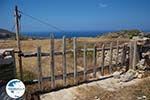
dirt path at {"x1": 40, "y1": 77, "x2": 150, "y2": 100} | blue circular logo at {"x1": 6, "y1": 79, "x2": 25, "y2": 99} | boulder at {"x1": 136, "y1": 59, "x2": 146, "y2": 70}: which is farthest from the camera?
boulder at {"x1": 136, "y1": 59, "x2": 146, "y2": 70}

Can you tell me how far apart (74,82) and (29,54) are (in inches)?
87.2

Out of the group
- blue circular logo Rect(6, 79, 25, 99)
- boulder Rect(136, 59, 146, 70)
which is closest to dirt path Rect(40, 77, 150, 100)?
boulder Rect(136, 59, 146, 70)

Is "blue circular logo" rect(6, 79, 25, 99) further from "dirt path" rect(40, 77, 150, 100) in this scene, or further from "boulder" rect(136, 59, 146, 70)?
"boulder" rect(136, 59, 146, 70)

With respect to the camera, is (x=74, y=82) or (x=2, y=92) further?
(x=74, y=82)

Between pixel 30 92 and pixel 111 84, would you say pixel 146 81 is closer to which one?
pixel 111 84

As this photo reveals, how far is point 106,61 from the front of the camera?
Result: 1326 centimetres

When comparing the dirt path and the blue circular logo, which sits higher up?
the blue circular logo

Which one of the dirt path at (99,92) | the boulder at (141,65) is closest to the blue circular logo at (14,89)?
the dirt path at (99,92)

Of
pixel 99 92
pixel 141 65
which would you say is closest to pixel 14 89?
pixel 99 92

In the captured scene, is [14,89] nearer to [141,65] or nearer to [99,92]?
[99,92]

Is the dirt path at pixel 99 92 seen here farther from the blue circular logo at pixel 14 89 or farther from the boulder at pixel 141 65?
the blue circular logo at pixel 14 89

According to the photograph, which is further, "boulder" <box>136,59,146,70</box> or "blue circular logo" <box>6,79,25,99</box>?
"boulder" <box>136,59,146,70</box>

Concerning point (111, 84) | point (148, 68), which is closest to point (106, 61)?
point (148, 68)

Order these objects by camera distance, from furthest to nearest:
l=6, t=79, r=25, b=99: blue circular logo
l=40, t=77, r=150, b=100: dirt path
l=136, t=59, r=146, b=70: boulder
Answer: l=136, t=59, r=146, b=70: boulder
l=40, t=77, r=150, b=100: dirt path
l=6, t=79, r=25, b=99: blue circular logo
